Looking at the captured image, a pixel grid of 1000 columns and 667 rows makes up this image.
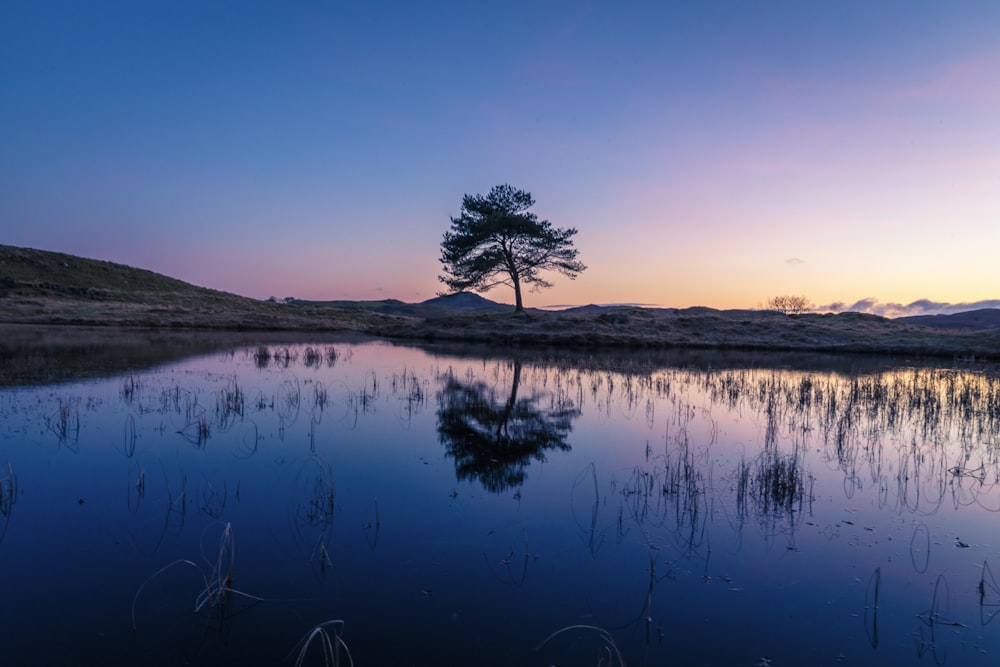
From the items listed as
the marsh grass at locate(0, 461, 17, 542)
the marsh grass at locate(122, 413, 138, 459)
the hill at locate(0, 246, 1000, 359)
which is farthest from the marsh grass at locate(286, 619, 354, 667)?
the hill at locate(0, 246, 1000, 359)

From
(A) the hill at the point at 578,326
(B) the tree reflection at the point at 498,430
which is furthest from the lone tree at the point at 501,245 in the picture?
(B) the tree reflection at the point at 498,430

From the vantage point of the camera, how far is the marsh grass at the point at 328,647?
3697 mm

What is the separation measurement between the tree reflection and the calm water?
3.2 inches

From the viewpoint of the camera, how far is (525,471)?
8.78 meters

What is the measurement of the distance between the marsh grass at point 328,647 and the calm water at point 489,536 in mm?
30

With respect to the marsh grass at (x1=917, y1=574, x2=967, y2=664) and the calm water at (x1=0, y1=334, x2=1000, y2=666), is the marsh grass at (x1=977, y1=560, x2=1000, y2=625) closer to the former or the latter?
the calm water at (x1=0, y1=334, x2=1000, y2=666)

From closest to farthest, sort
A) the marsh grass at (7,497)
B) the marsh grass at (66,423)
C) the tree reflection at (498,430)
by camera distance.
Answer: the marsh grass at (7,497) < the tree reflection at (498,430) < the marsh grass at (66,423)

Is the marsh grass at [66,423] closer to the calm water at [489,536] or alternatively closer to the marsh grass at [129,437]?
the calm water at [489,536]

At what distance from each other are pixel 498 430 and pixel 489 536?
5506 millimetres

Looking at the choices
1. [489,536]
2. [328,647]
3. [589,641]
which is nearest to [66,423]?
[489,536]

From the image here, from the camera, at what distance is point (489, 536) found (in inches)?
245

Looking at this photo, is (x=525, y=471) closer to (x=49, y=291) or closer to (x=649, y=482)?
(x=649, y=482)

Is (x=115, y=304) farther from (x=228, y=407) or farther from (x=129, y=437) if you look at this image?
(x=129, y=437)

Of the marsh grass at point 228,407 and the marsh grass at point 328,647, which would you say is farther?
the marsh grass at point 228,407
